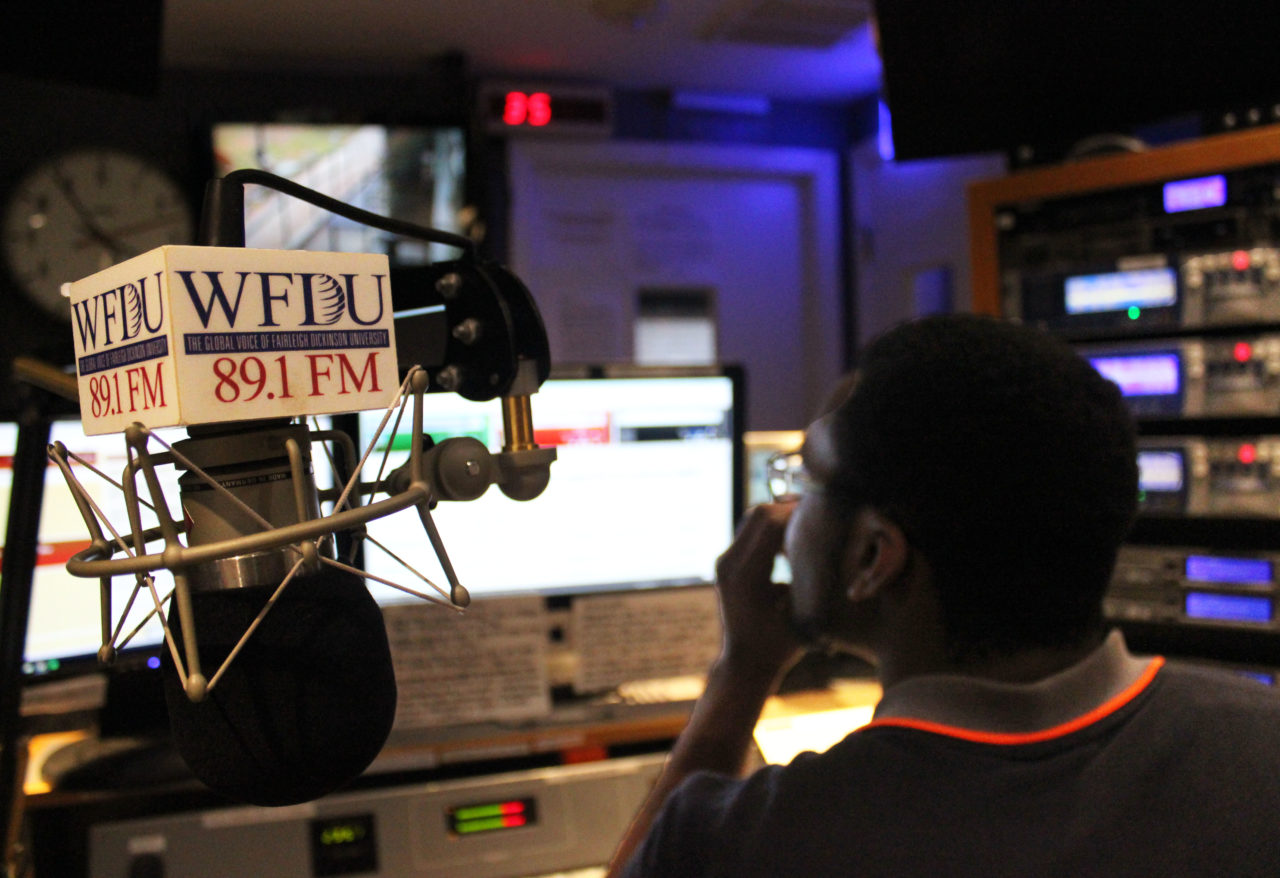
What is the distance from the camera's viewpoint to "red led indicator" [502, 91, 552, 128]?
3180mm

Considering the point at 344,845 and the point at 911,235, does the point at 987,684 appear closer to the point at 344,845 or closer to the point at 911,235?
the point at 344,845

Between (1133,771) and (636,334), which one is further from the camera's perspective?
(636,334)

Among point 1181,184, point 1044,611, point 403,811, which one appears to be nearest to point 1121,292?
point 1181,184

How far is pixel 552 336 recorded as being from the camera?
3295 millimetres

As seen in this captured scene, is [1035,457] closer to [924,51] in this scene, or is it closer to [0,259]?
[924,51]

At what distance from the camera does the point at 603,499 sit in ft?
3.81

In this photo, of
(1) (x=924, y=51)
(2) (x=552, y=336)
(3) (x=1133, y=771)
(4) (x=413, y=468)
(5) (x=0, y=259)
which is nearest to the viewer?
(4) (x=413, y=468)

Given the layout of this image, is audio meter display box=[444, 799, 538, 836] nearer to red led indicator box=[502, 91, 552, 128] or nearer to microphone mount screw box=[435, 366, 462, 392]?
microphone mount screw box=[435, 366, 462, 392]

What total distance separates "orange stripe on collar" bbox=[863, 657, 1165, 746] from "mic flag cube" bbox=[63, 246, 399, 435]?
1.27 feet

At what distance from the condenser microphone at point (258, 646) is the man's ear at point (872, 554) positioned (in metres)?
0.39

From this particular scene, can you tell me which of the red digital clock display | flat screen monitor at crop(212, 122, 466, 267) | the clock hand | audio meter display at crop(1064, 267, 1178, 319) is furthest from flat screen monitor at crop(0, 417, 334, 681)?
the red digital clock display

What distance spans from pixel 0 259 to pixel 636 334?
6.33 ft

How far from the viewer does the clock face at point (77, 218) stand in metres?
2.37

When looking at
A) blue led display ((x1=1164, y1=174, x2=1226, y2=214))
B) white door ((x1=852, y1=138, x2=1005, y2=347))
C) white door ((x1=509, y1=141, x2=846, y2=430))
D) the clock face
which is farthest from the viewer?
white door ((x1=509, y1=141, x2=846, y2=430))
